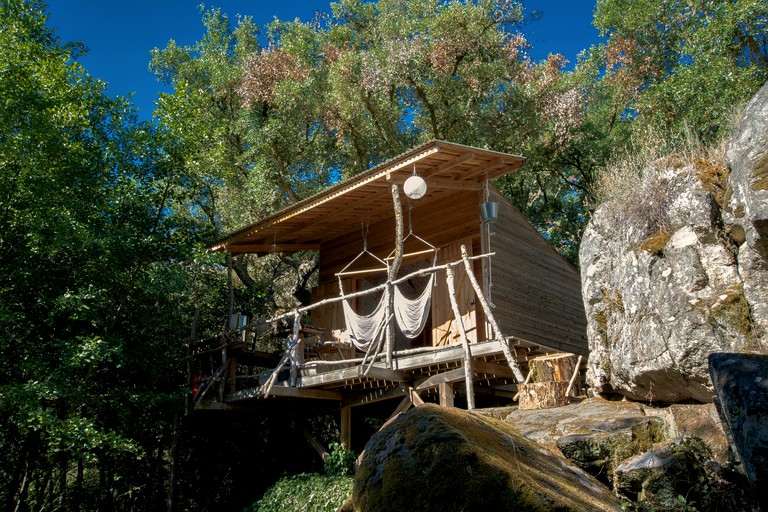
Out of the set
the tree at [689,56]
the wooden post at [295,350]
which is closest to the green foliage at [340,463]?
the wooden post at [295,350]

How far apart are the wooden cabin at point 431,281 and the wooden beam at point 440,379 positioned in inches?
0.6

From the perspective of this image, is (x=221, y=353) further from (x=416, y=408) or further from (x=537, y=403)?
(x=416, y=408)

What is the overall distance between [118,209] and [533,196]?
14008mm

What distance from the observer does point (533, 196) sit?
20.7m

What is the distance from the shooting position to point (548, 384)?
22.1 ft

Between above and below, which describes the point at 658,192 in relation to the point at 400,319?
above

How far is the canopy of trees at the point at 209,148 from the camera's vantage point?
942 centimetres

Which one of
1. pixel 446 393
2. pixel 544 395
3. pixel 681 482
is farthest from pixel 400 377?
pixel 681 482

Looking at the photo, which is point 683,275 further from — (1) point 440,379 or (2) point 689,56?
(2) point 689,56

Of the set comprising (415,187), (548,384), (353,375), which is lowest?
(548,384)

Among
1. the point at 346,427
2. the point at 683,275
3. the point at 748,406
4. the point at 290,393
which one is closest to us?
the point at 748,406

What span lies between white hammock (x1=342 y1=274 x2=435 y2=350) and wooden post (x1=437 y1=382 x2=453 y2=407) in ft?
2.63

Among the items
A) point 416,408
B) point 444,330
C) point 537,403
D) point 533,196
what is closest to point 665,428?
point 537,403

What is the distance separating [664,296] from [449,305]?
4820 mm
